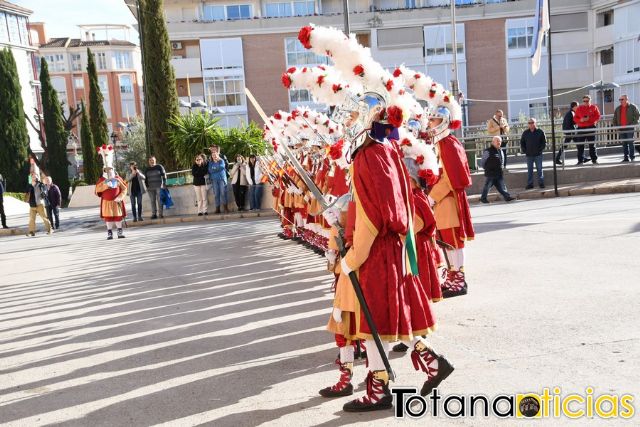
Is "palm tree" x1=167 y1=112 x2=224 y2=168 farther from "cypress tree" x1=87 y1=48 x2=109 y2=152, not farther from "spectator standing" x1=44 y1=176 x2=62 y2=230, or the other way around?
"cypress tree" x1=87 y1=48 x2=109 y2=152

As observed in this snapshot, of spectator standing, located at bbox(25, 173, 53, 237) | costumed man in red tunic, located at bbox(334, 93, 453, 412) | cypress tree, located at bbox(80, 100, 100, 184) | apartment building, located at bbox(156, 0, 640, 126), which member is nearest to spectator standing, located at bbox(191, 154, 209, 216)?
spectator standing, located at bbox(25, 173, 53, 237)

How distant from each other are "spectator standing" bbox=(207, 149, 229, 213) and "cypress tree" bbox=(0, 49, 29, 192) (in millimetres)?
26212

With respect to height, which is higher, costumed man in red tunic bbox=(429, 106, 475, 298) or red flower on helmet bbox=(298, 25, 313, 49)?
red flower on helmet bbox=(298, 25, 313, 49)

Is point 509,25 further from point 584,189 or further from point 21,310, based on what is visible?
point 21,310

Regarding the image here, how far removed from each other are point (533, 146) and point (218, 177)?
9248mm

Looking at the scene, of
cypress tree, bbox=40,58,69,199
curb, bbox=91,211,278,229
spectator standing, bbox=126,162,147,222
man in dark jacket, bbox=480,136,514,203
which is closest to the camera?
man in dark jacket, bbox=480,136,514,203

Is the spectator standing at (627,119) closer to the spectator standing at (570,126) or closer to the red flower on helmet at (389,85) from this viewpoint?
the spectator standing at (570,126)

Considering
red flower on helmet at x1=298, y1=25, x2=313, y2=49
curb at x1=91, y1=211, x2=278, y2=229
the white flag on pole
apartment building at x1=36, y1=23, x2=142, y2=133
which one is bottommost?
curb at x1=91, y1=211, x2=278, y2=229

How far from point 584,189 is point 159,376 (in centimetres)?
1389

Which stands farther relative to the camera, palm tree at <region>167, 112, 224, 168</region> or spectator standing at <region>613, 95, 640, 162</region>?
palm tree at <region>167, 112, 224, 168</region>

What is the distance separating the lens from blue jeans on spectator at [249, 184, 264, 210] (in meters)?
20.5

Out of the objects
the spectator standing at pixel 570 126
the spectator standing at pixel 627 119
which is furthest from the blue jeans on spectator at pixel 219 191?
the spectator standing at pixel 627 119

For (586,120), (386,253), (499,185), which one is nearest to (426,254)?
(386,253)

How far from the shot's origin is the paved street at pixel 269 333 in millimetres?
4777
